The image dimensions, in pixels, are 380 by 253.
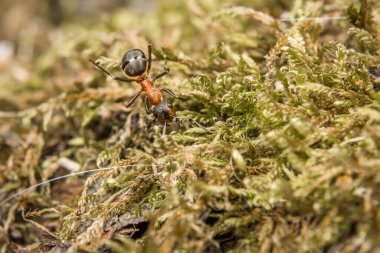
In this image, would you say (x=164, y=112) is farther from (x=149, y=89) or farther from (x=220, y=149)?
(x=220, y=149)

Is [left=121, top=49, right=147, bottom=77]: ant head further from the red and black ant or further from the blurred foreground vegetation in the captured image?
the blurred foreground vegetation

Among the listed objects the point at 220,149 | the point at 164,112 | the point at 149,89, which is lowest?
the point at 220,149

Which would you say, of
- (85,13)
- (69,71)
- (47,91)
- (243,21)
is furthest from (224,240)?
(85,13)

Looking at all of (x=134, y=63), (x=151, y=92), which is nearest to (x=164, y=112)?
(x=151, y=92)

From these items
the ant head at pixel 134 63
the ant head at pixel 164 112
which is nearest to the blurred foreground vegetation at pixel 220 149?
the ant head at pixel 164 112

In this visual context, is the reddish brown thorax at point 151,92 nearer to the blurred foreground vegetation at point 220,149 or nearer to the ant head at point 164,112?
the ant head at point 164,112

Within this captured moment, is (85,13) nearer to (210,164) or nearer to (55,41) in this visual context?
(55,41)
